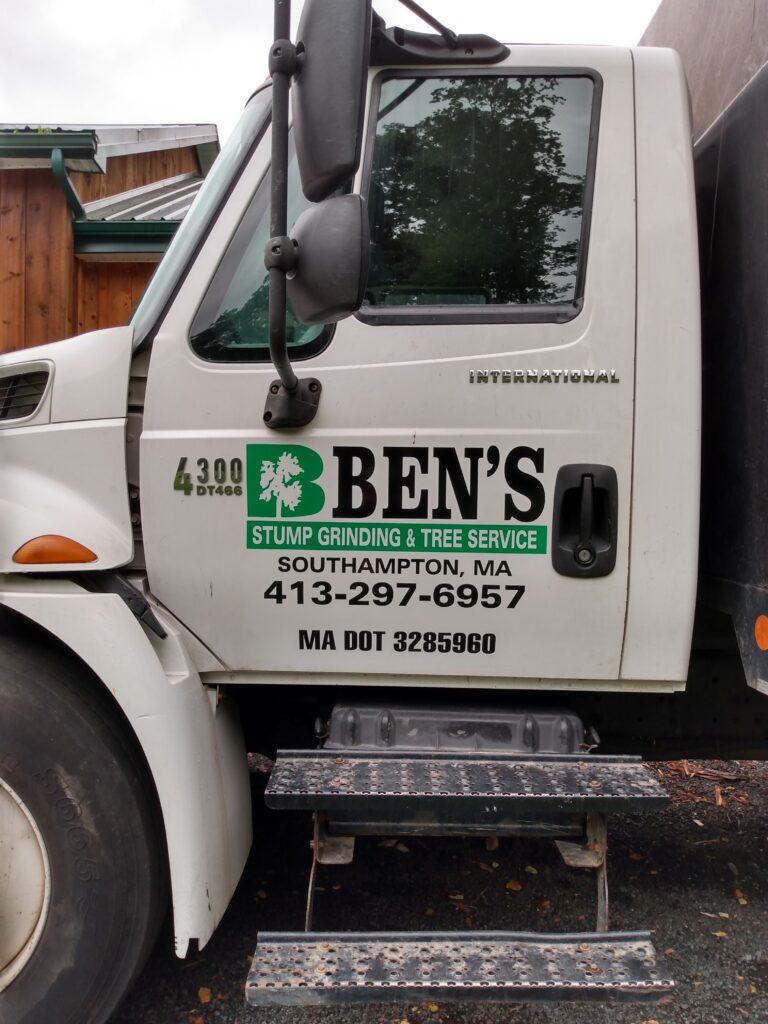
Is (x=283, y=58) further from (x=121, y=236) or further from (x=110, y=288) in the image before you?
(x=110, y=288)

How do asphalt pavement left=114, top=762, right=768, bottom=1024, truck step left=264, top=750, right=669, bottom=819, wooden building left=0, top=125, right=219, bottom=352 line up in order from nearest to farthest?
truck step left=264, top=750, right=669, bottom=819 < asphalt pavement left=114, top=762, right=768, bottom=1024 < wooden building left=0, top=125, right=219, bottom=352

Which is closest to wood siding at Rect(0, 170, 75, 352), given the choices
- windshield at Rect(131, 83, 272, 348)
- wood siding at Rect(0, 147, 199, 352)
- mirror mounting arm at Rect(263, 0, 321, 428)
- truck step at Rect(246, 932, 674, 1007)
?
wood siding at Rect(0, 147, 199, 352)

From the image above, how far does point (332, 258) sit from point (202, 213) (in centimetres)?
74

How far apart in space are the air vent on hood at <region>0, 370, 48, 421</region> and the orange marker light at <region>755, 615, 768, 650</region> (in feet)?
6.70

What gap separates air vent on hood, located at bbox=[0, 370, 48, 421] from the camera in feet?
7.33

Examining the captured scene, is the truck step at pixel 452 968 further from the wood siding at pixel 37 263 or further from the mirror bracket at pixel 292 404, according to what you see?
the wood siding at pixel 37 263

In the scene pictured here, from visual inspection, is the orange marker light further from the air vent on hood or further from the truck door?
the air vent on hood

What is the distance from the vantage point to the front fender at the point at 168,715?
78.4 inches

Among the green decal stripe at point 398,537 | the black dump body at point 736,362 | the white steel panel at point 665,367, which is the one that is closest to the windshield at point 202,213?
the green decal stripe at point 398,537

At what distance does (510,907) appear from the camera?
2938 millimetres

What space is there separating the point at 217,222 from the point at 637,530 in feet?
4.71

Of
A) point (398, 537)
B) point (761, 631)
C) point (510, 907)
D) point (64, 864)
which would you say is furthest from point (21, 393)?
point (510, 907)

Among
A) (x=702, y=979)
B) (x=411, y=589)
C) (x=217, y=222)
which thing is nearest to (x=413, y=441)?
(x=411, y=589)

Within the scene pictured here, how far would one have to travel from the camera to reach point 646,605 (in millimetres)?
2113
